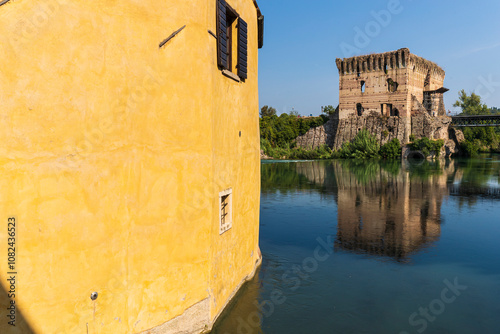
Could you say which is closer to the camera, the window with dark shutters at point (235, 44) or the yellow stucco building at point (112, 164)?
the yellow stucco building at point (112, 164)

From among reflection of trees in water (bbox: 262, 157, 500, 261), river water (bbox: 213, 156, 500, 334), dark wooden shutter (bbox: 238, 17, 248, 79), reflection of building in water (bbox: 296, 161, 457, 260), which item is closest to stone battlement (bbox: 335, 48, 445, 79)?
reflection of trees in water (bbox: 262, 157, 500, 261)

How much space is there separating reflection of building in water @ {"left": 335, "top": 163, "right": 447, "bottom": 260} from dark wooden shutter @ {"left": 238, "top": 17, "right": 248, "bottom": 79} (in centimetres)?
767

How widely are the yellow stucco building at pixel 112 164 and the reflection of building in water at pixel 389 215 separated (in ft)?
26.3

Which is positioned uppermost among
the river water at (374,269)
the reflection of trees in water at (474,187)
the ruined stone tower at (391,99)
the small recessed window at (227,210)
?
the ruined stone tower at (391,99)

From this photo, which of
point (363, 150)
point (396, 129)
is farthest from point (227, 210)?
point (396, 129)

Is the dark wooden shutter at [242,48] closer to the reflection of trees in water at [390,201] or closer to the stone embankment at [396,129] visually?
the reflection of trees in water at [390,201]

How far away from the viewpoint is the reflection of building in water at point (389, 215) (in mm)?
13398

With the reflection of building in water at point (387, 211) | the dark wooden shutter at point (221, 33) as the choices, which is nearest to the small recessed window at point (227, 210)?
the dark wooden shutter at point (221, 33)

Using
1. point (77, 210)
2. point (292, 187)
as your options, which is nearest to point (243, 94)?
point (77, 210)

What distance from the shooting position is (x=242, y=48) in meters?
8.32

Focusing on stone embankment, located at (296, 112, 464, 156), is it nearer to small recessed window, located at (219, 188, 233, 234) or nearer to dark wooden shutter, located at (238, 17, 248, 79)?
dark wooden shutter, located at (238, 17, 248, 79)

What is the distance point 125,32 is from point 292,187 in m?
23.3

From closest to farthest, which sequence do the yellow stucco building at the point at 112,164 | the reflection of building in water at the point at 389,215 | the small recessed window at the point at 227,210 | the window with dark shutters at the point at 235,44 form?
the yellow stucco building at the point at 112,164, the window with dark shutters at the point at 235,44, the small recessed window at the point at 227,210, the reflection of building in water at the point at 389,215

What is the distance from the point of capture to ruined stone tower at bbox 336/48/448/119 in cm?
5575
